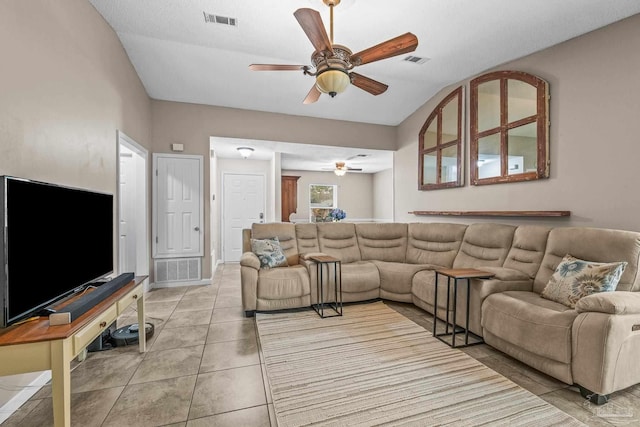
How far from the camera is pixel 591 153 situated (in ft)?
8.82

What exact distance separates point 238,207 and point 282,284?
3838mm

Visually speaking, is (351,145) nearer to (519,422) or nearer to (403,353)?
(403,353)

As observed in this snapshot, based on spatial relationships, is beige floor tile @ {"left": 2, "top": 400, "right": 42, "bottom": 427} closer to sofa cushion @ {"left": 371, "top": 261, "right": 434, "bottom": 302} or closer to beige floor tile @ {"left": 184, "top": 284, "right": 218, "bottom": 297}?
beige floor tile @ {"left": 184, "top": 284, "right": 218, "bottom": 297}

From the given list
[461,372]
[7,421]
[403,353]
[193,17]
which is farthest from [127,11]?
[461,372]

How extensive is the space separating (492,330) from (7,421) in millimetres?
3312

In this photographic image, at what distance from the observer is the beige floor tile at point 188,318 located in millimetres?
3053

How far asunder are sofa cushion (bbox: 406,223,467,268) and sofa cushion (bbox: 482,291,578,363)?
1229mm

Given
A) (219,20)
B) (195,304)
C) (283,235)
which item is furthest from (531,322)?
(219,20)

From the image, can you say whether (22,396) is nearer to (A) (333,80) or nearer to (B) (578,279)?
(A) (333,80)

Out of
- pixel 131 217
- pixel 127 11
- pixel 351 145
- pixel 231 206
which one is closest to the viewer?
pixel 127 11

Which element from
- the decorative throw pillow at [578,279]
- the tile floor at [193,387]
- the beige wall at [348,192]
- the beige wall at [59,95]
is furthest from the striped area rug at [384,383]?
the beige wall at [348,192]

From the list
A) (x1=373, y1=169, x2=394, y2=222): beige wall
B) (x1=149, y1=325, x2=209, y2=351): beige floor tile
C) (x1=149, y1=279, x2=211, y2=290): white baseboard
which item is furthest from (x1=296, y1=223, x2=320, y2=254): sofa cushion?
(x1=373, y1=169, x2=394, y2=222): beige wall

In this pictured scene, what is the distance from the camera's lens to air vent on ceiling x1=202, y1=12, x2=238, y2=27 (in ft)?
9.18

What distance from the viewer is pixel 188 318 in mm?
3225
